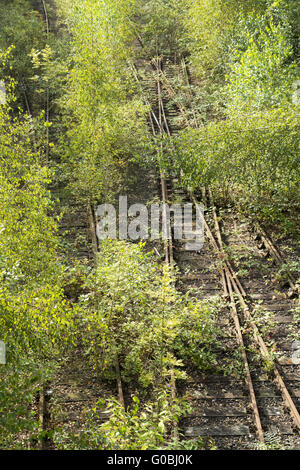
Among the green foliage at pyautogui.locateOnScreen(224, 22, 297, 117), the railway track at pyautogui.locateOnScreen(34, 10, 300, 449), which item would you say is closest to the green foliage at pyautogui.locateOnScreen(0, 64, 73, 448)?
the railway track at pyautogui.locateOnScreen(34, 10, 300, 449)

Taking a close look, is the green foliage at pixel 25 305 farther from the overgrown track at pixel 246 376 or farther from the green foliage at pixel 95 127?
the green foliage at pixel 95 127

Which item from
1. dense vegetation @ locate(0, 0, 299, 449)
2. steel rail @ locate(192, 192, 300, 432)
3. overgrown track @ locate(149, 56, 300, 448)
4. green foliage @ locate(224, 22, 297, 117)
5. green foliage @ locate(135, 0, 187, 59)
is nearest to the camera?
dense vegetation @ locate(0, 0, 299, 449)

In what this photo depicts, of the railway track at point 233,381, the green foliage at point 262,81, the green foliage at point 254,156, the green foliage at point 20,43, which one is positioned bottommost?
the railway track at point 233,381

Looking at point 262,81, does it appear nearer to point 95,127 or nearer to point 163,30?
point 95,127

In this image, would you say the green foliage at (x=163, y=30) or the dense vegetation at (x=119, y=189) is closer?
the dense vegetation at (x=119, y=189)

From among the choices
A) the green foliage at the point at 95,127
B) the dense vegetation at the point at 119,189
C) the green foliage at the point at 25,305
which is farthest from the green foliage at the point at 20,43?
the green foliage at the point at 25,305

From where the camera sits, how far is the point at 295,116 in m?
8.97

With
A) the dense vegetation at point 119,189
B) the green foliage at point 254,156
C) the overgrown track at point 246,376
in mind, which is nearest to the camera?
the dense vegetation at point 119,189

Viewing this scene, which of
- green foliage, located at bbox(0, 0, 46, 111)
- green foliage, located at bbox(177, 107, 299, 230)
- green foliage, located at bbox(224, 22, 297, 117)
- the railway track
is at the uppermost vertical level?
green foliage, located at bbox(0, 0, 46, 111)

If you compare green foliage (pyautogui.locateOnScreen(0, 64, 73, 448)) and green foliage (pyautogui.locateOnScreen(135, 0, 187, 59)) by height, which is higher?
green foliage (pyautogui.locateOnScreen(135, 0, 187, 59))

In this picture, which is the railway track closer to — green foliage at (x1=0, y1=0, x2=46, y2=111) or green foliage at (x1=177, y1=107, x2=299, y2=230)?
green foliage at (x1=177, y1=107, x2=299, y2=230)

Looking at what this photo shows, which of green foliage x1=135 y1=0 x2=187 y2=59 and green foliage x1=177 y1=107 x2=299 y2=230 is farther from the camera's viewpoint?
green foliage x1=135 y1=0 x2=187 y2=59

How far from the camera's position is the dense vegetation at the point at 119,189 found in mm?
5410

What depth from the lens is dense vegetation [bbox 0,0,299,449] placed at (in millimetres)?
5410
